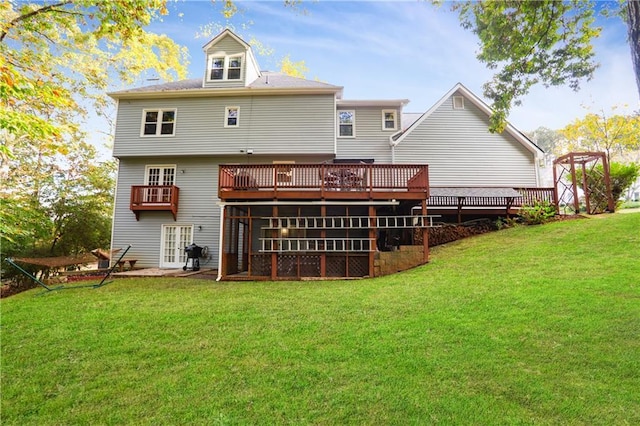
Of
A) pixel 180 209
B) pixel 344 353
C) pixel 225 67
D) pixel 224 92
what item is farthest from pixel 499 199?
pixel 180 209

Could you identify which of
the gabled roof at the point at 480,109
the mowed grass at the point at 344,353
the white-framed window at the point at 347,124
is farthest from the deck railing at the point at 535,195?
the white-framed window at the point at 347,124

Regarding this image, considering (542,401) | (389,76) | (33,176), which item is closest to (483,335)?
(542,401)

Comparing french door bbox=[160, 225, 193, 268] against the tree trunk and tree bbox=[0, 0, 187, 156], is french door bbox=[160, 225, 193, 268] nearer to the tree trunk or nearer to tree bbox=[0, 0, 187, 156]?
tree bbox=[0, 0, 187, 156]

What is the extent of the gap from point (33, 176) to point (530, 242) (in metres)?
21.4

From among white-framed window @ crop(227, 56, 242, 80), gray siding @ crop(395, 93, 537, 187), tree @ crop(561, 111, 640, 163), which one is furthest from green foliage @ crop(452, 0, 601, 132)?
tree @ crop(561, 111, 640, 163)

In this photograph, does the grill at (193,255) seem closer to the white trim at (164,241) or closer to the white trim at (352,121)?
the white trim at (164,241)

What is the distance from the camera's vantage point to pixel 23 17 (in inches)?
313

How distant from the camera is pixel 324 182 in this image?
32.8 ft

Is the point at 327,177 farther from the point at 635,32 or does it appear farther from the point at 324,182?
the point at 635,32

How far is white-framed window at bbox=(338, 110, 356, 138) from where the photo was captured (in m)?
14.1

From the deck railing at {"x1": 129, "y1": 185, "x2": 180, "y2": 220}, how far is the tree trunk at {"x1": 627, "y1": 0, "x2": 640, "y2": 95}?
13.8 meters

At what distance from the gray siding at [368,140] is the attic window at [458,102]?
9.74ft

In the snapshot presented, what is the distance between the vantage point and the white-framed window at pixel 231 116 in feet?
43.8

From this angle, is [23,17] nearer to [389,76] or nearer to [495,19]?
[389,76]
